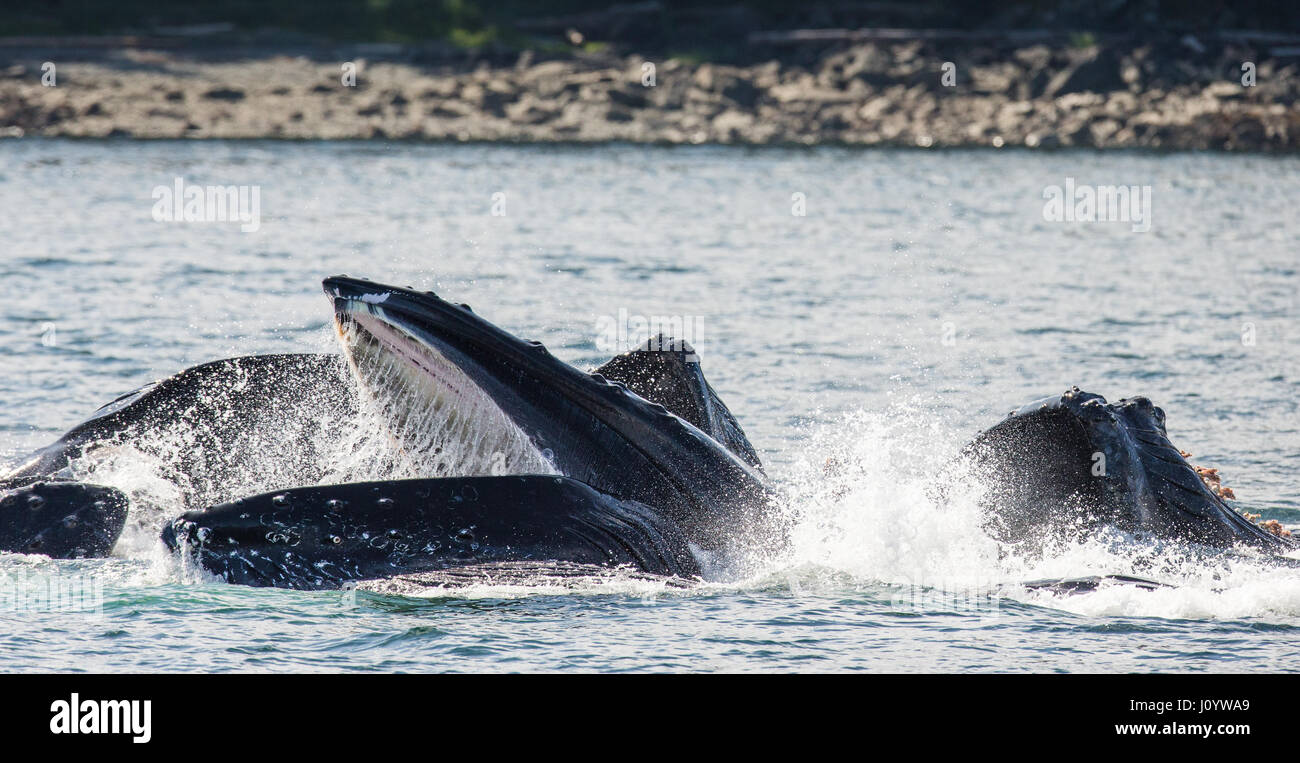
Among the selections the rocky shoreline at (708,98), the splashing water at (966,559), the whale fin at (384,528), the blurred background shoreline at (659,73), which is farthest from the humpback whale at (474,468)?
the blurred background shoreline at (659,73)

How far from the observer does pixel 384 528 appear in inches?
355

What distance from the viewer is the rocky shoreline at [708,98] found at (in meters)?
56.0

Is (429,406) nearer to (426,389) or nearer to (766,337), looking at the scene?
(426,389)

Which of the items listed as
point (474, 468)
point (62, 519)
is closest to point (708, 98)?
point (62, 519)

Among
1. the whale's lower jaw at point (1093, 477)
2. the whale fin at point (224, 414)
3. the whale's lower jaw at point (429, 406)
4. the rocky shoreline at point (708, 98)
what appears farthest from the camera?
the rocky shoreline at point (708, 98)

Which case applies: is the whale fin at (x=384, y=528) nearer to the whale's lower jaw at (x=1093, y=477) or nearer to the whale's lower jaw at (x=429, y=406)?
the whale's lower jaw at (x=429, y=406)

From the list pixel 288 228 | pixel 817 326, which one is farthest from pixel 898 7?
pixel 817 326

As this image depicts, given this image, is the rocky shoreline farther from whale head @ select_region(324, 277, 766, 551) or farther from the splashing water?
whale head @ select_region(324, 277, 766, 551)

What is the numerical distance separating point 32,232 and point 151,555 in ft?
76.6

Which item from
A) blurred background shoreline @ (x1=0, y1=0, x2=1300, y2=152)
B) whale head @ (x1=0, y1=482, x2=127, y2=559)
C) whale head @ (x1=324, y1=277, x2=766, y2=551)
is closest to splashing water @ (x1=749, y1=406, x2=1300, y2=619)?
whale head @ (x1=324, y1=277, x2=766, y2=551)

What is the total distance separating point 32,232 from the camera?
32.0 meters

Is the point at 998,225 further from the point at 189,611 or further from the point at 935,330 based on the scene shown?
the point at 189,611

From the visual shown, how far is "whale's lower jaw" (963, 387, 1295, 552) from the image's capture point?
32.7ft

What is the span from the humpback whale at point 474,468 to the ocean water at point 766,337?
23 centimetres
